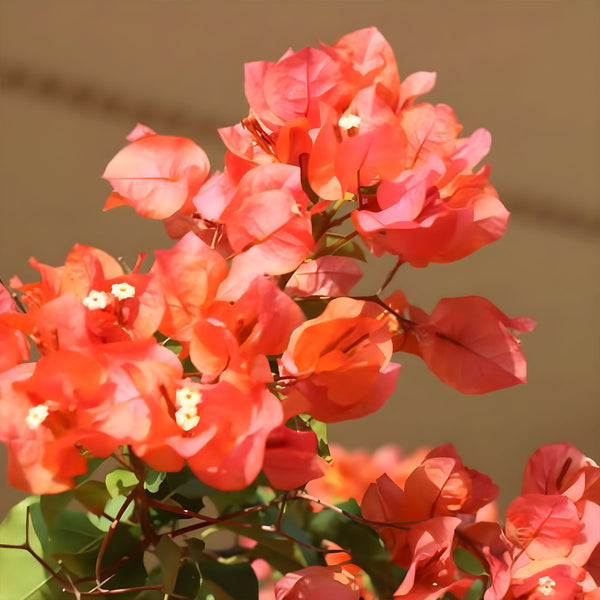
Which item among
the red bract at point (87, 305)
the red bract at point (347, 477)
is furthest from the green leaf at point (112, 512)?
the red bract at point (347, 477)

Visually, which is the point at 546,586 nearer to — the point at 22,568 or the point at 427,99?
the point at 22,568

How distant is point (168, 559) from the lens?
0.33 m

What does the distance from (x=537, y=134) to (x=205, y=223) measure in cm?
196

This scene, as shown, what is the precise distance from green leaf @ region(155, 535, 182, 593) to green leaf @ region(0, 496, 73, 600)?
61 mm

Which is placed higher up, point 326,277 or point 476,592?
point 326,277

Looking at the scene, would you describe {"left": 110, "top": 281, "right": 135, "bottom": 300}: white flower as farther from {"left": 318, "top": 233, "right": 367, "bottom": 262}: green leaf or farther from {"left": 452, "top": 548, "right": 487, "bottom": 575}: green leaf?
{"left": 452, "top": 548, "right": 487, "bottom": 575}: green leaf

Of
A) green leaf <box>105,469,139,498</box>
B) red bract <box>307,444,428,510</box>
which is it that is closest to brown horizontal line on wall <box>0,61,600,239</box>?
red bract <box>307,444,428,510</box>

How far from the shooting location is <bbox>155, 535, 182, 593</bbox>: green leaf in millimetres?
327

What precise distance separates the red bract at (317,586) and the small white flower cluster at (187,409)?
10 centimetres

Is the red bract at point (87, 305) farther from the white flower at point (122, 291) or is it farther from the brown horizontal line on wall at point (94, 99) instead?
the brown horizontal line on wall at point (94, 99)

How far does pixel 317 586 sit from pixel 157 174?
0.70 feet

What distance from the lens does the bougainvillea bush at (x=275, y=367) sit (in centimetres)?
30

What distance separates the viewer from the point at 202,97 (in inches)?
74.8

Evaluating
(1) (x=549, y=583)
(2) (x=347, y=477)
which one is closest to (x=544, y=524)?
(1) (x=549, y=583)
